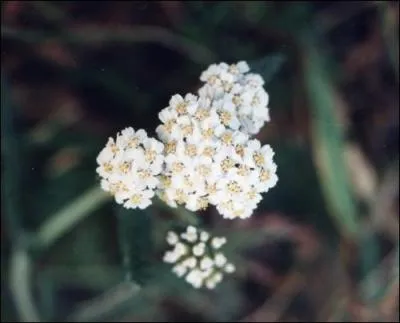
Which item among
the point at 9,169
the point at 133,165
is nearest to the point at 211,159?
the point at 133,165

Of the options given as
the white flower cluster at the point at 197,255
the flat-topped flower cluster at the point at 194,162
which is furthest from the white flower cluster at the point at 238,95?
the white flower cluster at the point at 197,255

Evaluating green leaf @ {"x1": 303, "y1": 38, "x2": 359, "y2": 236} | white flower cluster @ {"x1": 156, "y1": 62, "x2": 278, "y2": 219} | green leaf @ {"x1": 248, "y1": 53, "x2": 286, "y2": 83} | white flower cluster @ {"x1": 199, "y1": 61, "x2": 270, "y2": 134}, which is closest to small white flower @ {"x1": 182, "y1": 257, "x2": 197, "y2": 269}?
white flower cluster @ {"x1": 156, "y1": 62, "x2": 278, "y2": 219}

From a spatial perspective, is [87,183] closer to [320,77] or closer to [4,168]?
[4,168]

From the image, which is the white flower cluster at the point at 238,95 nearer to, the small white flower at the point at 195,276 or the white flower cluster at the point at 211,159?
the white flower cluster at the point at 211,159

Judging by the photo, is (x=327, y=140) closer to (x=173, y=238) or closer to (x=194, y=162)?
(x=173, y=238)

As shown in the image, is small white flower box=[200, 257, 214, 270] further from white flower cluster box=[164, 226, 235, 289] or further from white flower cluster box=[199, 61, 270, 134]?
white flower cluster box=[199, 61, 270, 134]

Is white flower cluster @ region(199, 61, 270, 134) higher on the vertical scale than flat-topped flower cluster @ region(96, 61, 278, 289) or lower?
higher
